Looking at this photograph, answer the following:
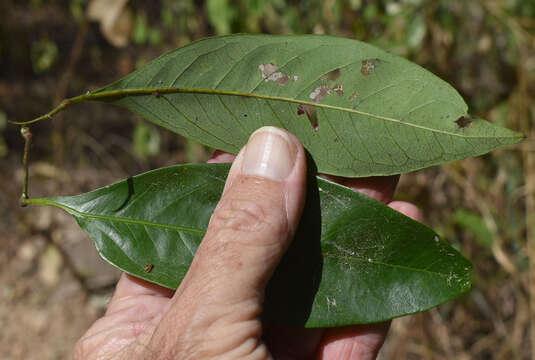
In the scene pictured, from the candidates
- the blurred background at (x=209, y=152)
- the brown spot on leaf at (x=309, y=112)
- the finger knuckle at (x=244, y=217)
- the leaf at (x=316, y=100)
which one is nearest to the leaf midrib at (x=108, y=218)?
the finger knuckle at (x=244, y=217)

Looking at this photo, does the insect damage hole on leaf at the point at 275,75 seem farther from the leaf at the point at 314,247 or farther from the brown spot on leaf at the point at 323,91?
the leaf at the point at 314,247

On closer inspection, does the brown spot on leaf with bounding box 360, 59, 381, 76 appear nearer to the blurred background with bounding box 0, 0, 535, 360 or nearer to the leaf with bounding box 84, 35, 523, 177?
the leaf with bounding box 84, 35, 523, 177

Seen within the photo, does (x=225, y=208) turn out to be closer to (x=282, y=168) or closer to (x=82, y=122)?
(x=282, y=168)

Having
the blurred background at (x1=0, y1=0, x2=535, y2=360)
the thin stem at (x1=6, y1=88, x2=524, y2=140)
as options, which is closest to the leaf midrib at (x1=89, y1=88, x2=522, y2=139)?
the thin stem at (x1=6, y1=88, x2=524, y2=140)

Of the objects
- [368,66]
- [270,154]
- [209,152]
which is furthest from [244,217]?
[209,152]

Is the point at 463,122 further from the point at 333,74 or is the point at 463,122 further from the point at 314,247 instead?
the point at 314,247

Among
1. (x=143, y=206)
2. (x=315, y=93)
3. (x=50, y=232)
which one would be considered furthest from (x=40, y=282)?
(x=315, y=93)
